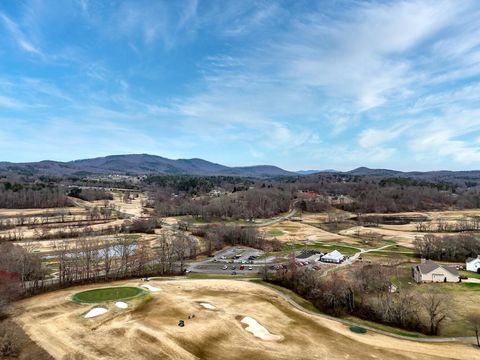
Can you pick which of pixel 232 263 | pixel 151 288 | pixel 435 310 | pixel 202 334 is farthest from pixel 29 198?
pixel 435 310

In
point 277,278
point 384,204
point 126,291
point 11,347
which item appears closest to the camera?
point 11,347

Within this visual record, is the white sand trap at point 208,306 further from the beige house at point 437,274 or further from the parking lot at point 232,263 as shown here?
the beige house at point 437,274

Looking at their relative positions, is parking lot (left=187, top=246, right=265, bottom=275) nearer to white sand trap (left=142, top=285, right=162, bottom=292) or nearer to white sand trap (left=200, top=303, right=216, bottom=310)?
white sand trap (left=142, top=285, right=162, bottom=292)

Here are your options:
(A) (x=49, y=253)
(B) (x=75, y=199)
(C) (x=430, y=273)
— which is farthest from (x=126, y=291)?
(B) (x=75, y=199)

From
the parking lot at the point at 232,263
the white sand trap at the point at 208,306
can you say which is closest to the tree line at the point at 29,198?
the parking lot at the point at 232,263

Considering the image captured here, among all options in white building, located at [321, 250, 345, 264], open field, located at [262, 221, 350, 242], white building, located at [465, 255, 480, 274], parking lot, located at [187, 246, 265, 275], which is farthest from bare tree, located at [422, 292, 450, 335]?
open field, located at [262, 221, 350, 242]

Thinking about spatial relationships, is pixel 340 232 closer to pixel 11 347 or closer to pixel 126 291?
pixel 126 291

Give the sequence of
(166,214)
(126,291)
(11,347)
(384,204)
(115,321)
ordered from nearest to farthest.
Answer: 1. (11,347)
2. (115,321)
3. (126,291)
4. (166,214)
5. (384,204)
